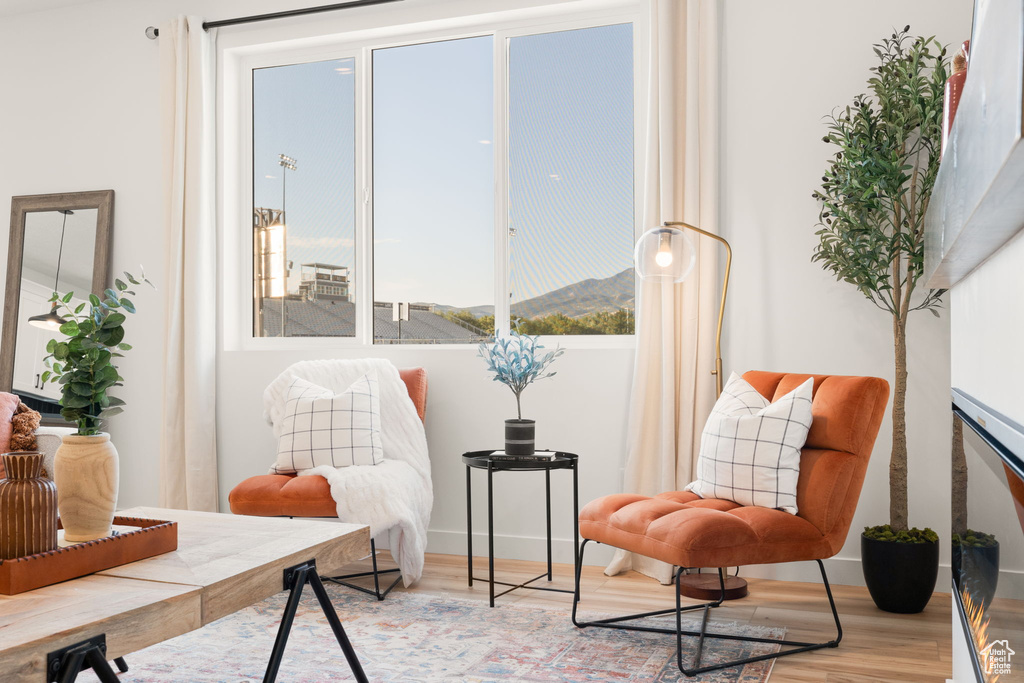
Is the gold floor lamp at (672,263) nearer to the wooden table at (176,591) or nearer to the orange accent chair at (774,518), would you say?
the orange accent chair at (774,518)

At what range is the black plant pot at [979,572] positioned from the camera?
1.10 meters

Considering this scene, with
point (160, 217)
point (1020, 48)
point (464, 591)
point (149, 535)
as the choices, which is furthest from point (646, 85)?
point (1020, 48)

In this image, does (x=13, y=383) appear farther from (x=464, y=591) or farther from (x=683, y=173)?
(x=683, y=173)

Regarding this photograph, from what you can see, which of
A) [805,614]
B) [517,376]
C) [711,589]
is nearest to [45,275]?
[517,376]

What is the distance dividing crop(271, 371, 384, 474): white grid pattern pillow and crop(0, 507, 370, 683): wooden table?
1493 millimetres

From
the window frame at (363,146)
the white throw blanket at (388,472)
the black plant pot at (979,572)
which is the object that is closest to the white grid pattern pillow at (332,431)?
the white throw blanket at (388,472)

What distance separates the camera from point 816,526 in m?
2.62

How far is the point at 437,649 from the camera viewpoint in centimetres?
264

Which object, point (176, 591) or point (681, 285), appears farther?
point (681, 285)

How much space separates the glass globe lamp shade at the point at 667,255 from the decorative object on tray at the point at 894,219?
52 centimetres

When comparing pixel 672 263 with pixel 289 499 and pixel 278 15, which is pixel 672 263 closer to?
pixel 289 499

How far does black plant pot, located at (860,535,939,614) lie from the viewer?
295 cm

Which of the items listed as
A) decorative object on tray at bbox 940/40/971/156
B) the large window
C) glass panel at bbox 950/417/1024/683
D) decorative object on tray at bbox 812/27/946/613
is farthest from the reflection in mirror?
glass panel at bbox 950/417/1024/683

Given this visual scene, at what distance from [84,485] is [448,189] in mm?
2787
